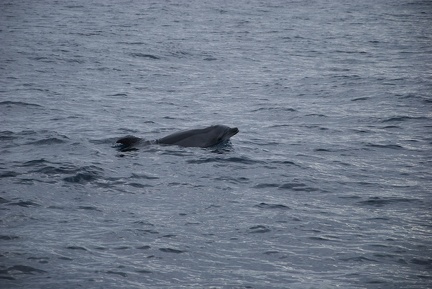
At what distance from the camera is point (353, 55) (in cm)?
3347

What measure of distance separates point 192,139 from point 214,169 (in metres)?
1.85

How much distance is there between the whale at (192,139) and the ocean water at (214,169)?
0.29 metres

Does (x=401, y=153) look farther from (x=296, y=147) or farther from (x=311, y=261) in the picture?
(x=311, y=261)

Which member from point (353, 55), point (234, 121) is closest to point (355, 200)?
point (234, 121)

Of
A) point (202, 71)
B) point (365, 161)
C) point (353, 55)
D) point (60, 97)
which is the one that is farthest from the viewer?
point (353, 55)

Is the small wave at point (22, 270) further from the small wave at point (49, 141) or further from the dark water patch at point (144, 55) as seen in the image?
the dark water patch at point (144, 55)

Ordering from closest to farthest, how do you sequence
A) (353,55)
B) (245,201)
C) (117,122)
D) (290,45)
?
(245,201) < (117,122) < (353,55) < (290,45)

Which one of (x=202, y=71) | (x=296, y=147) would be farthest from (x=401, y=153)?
A: (x=202, y=71)

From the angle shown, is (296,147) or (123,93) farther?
(123,93)

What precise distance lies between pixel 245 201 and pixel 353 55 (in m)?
22.4

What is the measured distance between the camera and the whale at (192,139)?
16.1 metres

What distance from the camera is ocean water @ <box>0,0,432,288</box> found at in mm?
10195

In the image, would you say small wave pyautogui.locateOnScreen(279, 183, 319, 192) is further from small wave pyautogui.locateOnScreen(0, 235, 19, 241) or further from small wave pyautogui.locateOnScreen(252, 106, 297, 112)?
small wave pyautogui.locateOnScreen(252, 106, 297, 112)

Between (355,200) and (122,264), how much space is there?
17.8 feet
